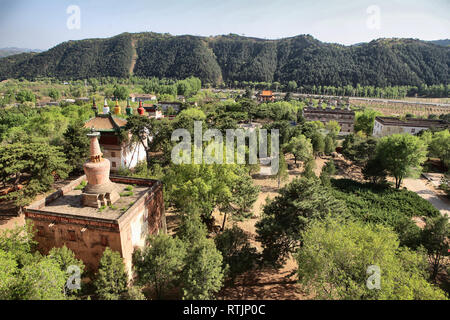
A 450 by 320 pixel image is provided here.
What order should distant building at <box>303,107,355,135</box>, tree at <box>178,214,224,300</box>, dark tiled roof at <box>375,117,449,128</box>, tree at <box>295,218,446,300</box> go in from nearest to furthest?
tree at <box>295,218,446,300</box> → tree at <box>178,214,224,300</box> → dark tiled roof at <box>375,117,449,128</box> → distant building at <box>303,107,355,135</box>

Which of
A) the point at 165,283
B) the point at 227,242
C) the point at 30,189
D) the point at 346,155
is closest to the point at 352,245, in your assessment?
the point at 227,242

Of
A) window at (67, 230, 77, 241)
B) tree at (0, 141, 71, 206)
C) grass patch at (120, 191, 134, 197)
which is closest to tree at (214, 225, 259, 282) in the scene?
grass patch at (120, 191, 134, 197)

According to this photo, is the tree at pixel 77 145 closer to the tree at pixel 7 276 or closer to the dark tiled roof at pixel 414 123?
the tree at pixel 7 276

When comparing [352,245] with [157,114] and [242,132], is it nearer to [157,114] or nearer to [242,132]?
[242,132]

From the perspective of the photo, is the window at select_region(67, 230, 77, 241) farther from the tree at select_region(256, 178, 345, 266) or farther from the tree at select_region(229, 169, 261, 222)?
the tree at select_region(229, 169, 261, 222)

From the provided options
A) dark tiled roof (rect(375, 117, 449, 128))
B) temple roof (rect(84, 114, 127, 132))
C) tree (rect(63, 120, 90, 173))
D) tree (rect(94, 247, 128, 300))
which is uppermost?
temple roof (rect(84, 114, 127, 132))
